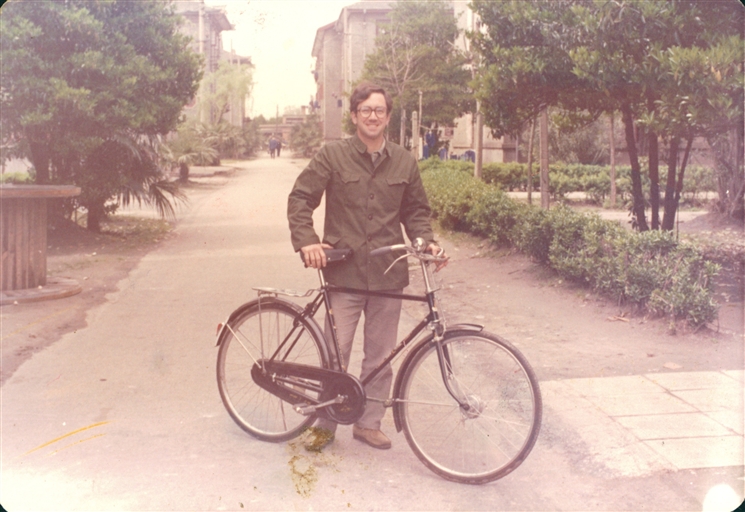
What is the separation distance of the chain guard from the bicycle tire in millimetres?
54

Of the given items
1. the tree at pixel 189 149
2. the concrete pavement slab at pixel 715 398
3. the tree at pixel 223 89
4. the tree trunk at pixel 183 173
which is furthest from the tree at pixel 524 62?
the tree at pixel 223 89

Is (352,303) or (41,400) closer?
(352,303)

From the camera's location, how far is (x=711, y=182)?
62.2ft

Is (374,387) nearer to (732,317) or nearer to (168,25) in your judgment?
(732,317)

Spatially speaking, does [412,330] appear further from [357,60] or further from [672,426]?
[357,60]

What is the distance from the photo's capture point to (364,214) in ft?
14.3

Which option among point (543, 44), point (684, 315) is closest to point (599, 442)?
point (684, 315)

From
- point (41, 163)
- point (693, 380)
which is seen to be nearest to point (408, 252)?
point (693, 380)

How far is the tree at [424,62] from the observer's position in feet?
88.9

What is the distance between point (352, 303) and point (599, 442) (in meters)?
1.51

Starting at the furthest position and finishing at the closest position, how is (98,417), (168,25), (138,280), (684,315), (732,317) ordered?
(168,25)
(138,280)
(732,317)
(684,315)
(98,417)

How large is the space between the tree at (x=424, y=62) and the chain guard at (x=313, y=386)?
22.6 meters

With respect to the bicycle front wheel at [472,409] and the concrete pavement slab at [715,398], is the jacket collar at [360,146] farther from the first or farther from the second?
the concrete pavement slab at [715,398]

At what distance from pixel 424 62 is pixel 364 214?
24.4m
